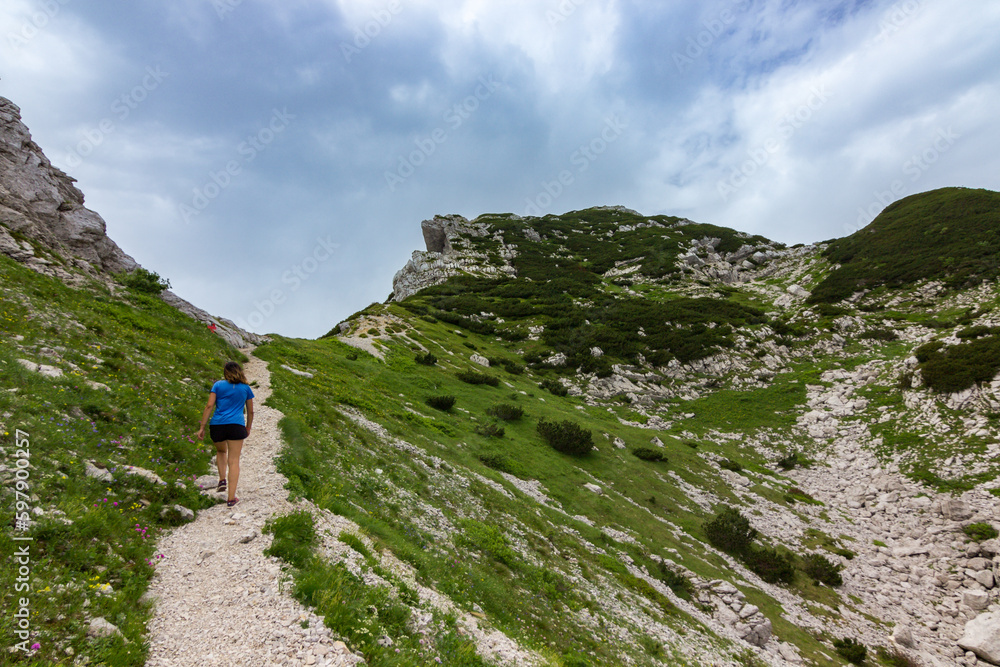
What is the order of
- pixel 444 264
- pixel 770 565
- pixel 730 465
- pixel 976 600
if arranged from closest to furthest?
pixel 976 600, pixel 770 565, pixel 730 465, pixel 444 264

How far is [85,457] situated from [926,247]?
93742 mm

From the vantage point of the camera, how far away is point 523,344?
5856 cm

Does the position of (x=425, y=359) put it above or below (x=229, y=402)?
above

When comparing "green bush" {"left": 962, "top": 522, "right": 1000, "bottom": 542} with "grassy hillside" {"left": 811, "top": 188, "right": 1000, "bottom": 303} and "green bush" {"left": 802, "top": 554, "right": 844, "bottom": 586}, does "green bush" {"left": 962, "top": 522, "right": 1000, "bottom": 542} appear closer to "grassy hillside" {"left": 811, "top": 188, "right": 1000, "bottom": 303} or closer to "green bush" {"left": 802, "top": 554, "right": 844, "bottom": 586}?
"green bush" {"left": 802, "top": 554, "right": 844, "bottom": 586}

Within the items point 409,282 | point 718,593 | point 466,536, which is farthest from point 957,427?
point 409,282

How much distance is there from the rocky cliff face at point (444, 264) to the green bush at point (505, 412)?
63.6 meters

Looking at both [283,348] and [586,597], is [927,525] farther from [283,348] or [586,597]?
[283,348]

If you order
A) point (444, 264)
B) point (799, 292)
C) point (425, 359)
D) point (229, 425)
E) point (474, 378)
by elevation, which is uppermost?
point (444, 264)

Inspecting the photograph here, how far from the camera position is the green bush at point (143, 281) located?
23.1 m

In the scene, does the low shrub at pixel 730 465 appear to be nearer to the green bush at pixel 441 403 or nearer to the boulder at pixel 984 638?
the boulder at pixel 984 638

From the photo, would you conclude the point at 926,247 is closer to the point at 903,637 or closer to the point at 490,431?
the point at 903,637

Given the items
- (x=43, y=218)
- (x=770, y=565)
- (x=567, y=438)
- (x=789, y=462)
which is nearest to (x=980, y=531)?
(x=789, y=462)

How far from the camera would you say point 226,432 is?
29.9 feet

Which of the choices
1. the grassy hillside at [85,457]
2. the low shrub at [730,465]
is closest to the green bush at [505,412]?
the low shrub at [730,465]
